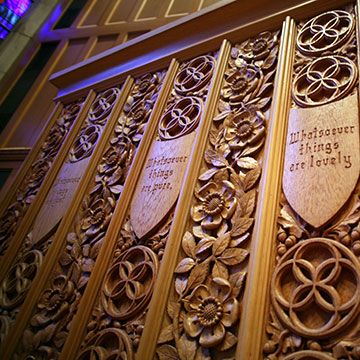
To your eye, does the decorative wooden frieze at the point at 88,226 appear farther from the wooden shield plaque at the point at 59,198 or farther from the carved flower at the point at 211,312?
the carved flower at the point at 211,312

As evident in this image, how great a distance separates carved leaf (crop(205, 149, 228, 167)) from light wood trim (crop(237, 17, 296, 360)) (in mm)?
217

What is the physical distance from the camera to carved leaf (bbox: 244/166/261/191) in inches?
59.7

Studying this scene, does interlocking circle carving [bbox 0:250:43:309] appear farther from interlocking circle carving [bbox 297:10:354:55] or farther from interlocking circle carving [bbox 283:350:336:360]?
interlocking circle carving [bbox 297:10:354:55]

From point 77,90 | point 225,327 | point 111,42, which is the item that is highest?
point 111,42

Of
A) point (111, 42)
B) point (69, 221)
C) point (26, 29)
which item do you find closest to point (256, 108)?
point (69, 221)

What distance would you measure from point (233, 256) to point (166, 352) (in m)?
0.42

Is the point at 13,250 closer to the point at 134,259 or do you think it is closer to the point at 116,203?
the point at 116,203

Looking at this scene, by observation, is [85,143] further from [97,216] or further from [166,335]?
[166,335]

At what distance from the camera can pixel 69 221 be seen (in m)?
2.04

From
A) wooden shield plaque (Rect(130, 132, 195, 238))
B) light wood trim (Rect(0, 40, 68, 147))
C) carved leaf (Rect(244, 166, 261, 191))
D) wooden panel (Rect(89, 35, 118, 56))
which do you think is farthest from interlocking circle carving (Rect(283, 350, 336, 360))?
wooden panel (Rect(89, 35, 118, 56))

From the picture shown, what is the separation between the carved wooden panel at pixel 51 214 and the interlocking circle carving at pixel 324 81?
1.35 metres

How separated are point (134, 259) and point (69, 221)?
0.57 metres

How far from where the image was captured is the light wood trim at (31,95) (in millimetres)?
3555

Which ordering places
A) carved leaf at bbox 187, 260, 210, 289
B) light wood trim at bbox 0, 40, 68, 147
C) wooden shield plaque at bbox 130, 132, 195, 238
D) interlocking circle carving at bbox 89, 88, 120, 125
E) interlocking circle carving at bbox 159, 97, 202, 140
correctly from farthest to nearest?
light wood trim at bbox 0, 40, 68, 147, interlocking circle carving at bbox 89, 88, 120, 125, interlocking circle carving at bbox 159, 97, 202, 140, wooden shield plaque at bbox 130, 132, 195, 238, carved leaf at bbox 187, 260, 210, 289
